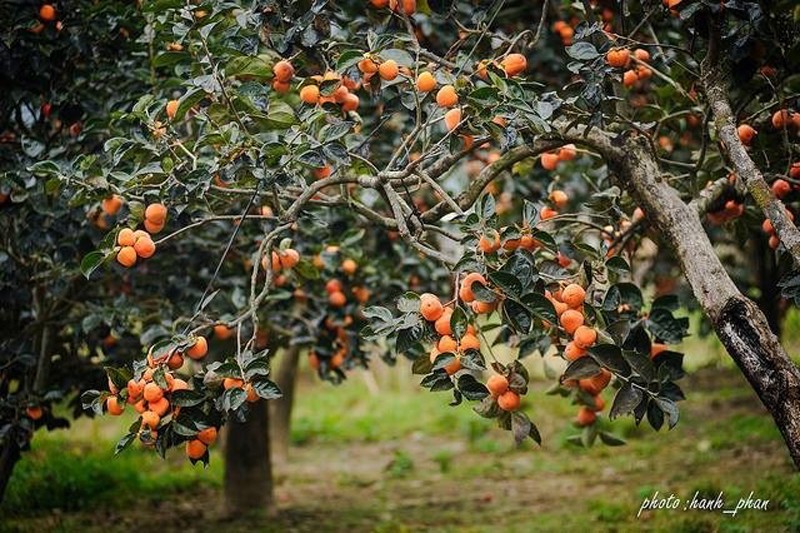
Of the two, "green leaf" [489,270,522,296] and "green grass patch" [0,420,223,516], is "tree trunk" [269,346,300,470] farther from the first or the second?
"green leaf" [489,270,522,296]

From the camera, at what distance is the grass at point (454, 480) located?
15.6 feet

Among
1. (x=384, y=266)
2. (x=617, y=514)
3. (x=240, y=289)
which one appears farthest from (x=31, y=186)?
(x=617, y=514)

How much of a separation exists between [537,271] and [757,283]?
5.79 meters

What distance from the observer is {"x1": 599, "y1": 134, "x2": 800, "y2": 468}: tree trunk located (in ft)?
7.16

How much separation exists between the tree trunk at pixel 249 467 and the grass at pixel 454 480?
0.13 metres

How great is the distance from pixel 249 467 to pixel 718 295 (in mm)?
3945

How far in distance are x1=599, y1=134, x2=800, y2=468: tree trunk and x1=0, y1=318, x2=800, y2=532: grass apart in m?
1.75

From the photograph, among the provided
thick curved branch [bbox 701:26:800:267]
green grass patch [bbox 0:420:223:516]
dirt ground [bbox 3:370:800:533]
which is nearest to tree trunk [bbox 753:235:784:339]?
dirt ground [bbox 3:370:800:533]

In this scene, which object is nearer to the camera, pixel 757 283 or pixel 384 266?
pixel 384 266

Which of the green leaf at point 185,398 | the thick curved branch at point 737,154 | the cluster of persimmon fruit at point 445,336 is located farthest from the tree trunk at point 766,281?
the green leaf at point 185,398

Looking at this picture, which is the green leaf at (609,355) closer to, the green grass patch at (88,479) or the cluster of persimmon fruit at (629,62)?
the cluster of persimmon fruit at (629,62)

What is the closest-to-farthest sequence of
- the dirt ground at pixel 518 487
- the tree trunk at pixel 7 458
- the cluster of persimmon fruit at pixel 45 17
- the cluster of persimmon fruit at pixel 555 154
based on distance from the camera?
the cluster of persimmon fruit at pixel 555 154, the cluster of persimmon fruit at pixel 45 17, the tree trunk at pixel 7 458, the dirt ground at pixel 518 487

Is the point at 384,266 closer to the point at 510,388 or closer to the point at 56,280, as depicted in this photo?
the point at 56,280

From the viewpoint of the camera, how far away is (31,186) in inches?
129
